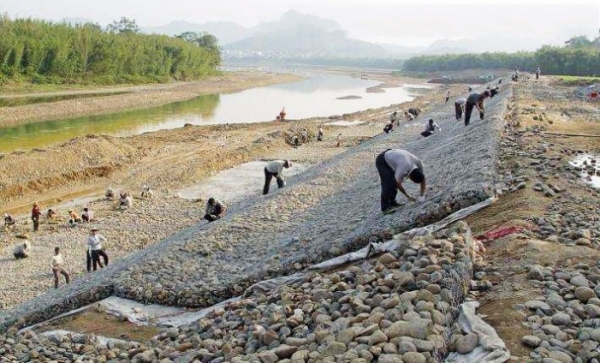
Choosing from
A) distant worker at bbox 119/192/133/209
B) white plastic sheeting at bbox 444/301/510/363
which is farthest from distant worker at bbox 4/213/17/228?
white plastic sheeting at bbox 444/301/510/363

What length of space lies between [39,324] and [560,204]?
11020 millimetres

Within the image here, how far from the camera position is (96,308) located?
11586 mm

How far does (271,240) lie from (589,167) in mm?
8972

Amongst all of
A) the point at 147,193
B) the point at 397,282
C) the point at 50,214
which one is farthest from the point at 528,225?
the point at 147,193

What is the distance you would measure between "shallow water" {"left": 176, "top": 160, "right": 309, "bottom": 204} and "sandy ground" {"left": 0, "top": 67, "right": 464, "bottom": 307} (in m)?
0.71

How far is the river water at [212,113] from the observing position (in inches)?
1795

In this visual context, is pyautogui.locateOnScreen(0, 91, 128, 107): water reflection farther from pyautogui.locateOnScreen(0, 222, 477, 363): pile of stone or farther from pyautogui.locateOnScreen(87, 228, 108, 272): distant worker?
pyautogui.locateOnScreen(0, 222, 477, 363): pile of stone

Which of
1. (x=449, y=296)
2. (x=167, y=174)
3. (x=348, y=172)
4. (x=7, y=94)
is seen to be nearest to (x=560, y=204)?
(x=449, y=296)

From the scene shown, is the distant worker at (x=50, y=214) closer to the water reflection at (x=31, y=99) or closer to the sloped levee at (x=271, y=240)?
the sloped levee at (x=271, y=240)

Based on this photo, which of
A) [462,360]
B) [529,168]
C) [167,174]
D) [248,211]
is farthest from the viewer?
[167,174]

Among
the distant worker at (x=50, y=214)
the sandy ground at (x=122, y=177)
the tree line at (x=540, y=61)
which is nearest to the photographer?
the sandy ground at (x=122, y=177)

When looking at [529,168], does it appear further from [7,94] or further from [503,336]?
[7,94]

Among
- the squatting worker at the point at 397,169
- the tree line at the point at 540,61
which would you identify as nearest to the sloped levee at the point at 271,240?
the squatting worker at the point at 397,169

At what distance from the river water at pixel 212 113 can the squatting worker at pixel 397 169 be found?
33.3m
